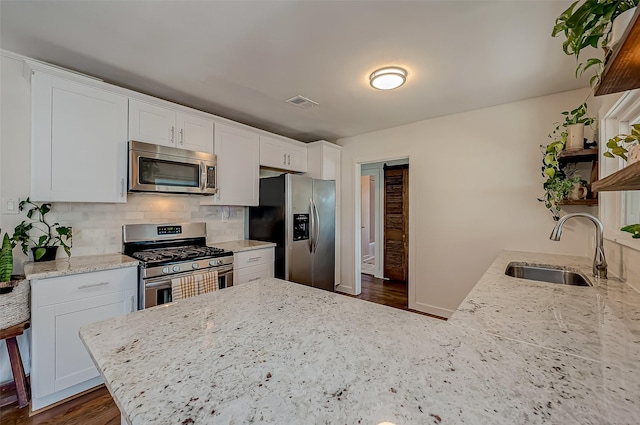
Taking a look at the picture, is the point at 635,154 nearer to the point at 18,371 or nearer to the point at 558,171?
the point at 558,171

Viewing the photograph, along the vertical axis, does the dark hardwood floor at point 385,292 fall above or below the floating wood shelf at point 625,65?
below

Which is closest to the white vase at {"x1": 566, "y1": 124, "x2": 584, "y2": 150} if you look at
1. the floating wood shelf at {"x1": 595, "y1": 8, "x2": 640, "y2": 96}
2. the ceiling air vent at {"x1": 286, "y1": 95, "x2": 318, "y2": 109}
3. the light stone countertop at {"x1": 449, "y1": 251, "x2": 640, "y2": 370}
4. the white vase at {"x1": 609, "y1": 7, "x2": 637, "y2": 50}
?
the light stone countertop at {"x1": 449, "y1": 251, "x2": 640, "y2": 370}

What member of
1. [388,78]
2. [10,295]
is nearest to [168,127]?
[10,295]

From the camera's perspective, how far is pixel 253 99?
2760 mm

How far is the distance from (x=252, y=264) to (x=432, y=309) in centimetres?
224

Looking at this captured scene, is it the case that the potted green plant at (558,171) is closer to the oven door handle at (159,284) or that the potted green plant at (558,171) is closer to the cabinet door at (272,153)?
the cabinet door at (272,153)

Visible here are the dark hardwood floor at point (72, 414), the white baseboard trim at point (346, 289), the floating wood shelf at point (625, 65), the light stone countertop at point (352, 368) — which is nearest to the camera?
the light stone countertop at point (352, 368)

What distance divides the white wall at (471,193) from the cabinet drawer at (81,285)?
3.02 m

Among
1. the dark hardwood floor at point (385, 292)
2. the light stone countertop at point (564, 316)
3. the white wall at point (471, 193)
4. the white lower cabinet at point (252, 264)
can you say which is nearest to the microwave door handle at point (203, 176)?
the white lower cabinet at point (252, 264)

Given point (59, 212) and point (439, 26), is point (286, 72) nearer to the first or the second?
point (439, 26)

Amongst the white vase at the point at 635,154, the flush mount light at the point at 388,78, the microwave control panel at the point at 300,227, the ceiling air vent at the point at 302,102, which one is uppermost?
the ceiling air vent at the point at 302,102

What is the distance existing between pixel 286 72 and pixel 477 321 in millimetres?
2150

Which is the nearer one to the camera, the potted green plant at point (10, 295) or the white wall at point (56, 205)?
the potted green plant at point (10, 295)

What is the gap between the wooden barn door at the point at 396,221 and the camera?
4.82 metres
